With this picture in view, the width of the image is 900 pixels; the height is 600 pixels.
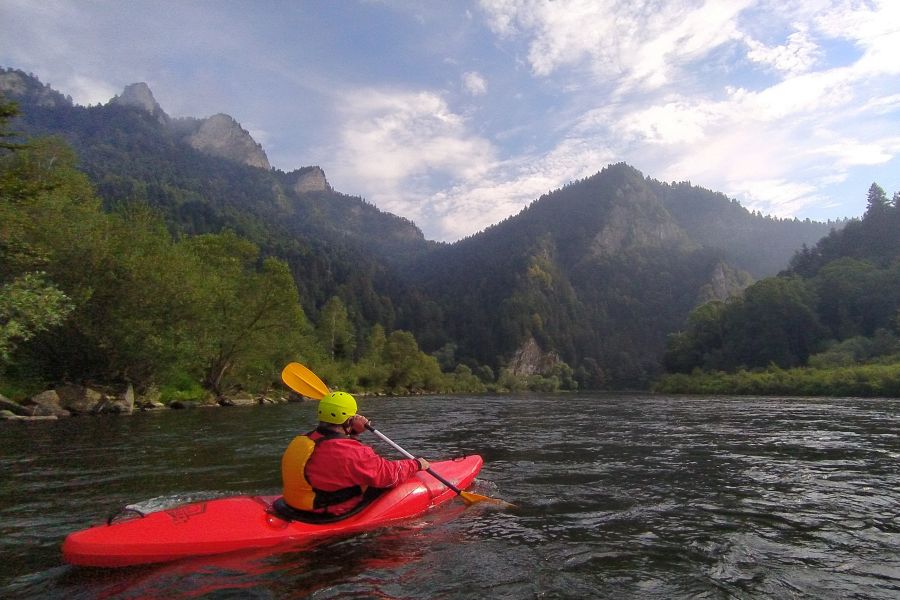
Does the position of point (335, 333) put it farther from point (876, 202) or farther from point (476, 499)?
point (876, 202)

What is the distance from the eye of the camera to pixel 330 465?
598 centimetres

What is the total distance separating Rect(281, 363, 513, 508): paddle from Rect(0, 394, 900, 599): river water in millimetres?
226

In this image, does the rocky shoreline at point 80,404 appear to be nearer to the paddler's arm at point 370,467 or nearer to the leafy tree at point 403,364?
the paddler's arm at point 370,467

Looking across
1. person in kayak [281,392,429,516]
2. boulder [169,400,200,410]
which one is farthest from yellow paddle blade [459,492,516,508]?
boulder [169,400,200,410]

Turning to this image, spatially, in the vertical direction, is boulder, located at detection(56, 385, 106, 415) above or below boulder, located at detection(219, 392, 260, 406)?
above

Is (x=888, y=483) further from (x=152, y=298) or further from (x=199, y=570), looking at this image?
(x=152, y=298)

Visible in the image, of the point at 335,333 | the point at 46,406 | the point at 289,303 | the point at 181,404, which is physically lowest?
the point at 181,404

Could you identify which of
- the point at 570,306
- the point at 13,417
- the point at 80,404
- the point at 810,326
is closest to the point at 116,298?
the point at 80,404

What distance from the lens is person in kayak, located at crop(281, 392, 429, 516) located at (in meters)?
5.95

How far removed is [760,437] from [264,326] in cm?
2983

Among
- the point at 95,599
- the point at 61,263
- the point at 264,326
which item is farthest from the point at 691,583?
the point at 264,326

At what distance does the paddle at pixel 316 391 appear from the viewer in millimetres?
7629

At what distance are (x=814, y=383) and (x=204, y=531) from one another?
4707cm

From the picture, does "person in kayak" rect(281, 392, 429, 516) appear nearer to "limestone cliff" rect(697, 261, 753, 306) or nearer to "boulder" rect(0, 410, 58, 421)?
"boulder" rect(0, 410, 58, 421)
